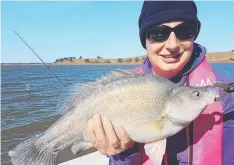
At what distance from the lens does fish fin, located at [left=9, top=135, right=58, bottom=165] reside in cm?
329

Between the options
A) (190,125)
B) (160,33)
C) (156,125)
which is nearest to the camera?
(156,125)

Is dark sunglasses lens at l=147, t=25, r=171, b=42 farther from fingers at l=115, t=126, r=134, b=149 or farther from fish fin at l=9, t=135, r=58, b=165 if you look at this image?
fish fin at l=9, t=135, r=58, b=165

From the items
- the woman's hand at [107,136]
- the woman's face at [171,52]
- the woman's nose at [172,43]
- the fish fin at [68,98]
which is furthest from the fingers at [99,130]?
the woman's nose at [172,43]

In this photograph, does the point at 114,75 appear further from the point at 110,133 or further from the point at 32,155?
the point at 32,155

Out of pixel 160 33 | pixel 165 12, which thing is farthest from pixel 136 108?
pixel 165 12

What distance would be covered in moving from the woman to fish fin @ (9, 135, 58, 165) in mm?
493

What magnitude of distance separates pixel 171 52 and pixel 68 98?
42.3 inches

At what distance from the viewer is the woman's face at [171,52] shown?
3137 millimetres

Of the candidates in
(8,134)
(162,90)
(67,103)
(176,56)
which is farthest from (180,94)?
(8,134)

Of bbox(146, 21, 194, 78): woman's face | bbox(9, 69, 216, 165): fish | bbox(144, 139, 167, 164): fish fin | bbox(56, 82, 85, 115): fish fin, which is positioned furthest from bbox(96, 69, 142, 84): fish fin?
bbox(144, 139, 167, 164): fish fin

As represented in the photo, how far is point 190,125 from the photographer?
3.27 meters

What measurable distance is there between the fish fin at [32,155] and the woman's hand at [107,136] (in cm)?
49

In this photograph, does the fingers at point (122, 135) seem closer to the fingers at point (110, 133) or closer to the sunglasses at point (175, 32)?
the fingers at point (110, 133)

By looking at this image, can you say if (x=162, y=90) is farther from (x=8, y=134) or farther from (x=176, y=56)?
(x=8, y=134)
